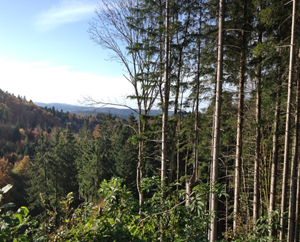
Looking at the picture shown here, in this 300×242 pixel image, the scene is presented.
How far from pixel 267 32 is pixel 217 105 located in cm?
371

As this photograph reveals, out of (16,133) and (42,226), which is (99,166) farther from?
(16,133)

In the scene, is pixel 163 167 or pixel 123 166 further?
pixel 123 166

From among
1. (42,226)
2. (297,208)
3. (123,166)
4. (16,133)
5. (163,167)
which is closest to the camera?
(42,226)

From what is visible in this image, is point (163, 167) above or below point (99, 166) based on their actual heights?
above

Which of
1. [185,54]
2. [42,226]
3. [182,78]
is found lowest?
[42,226]

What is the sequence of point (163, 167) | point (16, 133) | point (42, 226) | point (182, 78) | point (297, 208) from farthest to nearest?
point (16, 133) < point (182, 78) < point (297, 208) < point (163, 167) < point (42, 226)

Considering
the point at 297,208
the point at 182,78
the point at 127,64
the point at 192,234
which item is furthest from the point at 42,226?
the point at 297,208

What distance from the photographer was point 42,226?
2141 mm

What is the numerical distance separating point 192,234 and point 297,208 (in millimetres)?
8563

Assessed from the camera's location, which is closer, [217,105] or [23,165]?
[217,105]

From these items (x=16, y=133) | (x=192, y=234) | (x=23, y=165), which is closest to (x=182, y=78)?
(x=192, y=234)

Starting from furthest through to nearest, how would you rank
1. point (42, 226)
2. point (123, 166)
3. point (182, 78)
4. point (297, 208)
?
point (123, 166), point (182, 78), point (297, 208), point (42, 226)

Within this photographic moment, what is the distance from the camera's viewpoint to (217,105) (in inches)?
209

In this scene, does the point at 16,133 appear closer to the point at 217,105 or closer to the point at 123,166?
the point at 123,166
